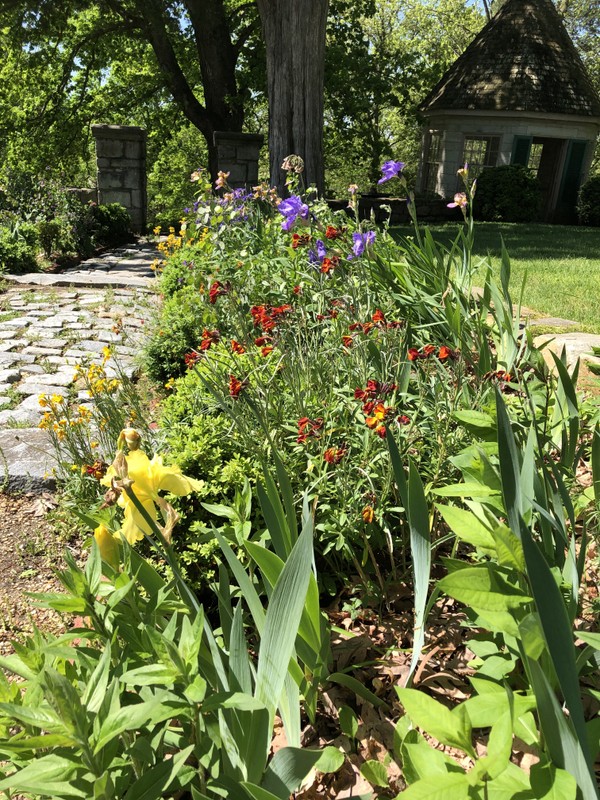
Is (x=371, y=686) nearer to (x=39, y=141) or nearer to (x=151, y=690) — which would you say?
(x=151, y=690)

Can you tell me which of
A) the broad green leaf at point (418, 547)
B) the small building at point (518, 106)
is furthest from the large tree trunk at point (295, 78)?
the broad green leaf at point (418, 547)

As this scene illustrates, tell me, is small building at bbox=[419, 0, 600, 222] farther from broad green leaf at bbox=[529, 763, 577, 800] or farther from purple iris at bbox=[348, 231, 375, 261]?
broad green leaf at bbox=[529, 763, 577, 800]

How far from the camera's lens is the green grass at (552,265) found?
4.80 metres

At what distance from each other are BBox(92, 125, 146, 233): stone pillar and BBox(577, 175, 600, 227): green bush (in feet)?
35.0

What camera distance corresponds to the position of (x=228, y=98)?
41.9 ft

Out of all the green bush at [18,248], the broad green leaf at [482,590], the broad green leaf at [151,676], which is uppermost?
the broad green leaf at [482,590]

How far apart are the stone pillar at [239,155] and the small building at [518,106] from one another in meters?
6.90

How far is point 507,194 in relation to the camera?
46.9 ft

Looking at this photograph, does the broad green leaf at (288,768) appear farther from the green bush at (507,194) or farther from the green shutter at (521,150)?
the green shutter at (521,150)

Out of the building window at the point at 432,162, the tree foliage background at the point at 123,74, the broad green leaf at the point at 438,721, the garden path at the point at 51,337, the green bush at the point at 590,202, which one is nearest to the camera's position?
the broad green leaf at the point at 438,721

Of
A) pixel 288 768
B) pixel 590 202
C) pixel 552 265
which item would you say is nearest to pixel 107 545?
pixel 288 768

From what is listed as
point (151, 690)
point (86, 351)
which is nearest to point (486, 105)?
point (86, 351)

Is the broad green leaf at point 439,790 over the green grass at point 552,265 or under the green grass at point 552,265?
over

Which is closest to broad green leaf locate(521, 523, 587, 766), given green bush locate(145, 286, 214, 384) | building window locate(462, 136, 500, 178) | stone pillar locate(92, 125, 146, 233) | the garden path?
the garden path
